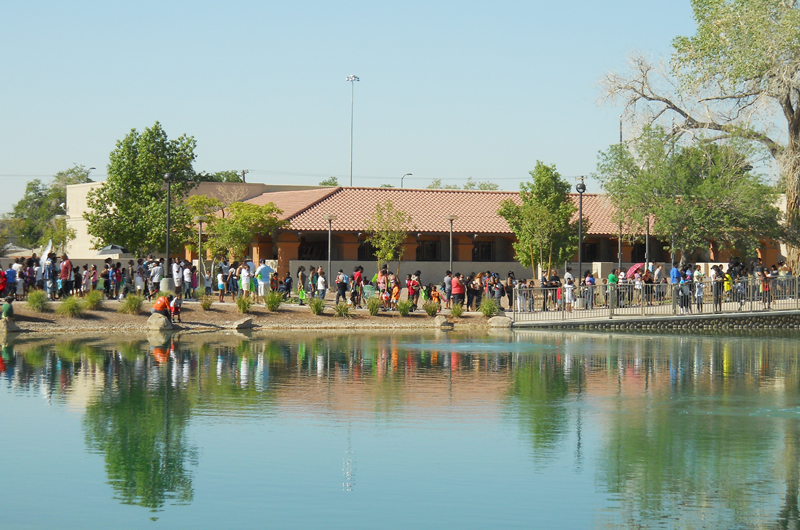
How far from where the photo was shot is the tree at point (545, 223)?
45062 millimetres

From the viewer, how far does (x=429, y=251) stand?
50.0m

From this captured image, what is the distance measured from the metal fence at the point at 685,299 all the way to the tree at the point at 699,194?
7280 millimetres

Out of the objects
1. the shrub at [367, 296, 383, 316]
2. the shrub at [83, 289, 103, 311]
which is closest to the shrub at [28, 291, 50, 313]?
the shrub at [83, 289, 103, 311]

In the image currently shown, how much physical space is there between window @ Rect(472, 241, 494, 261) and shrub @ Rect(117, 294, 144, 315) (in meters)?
24.5

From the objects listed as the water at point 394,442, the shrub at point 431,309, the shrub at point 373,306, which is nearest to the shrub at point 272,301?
the shrub at point 373,306

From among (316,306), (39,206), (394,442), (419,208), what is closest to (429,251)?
(419,208)

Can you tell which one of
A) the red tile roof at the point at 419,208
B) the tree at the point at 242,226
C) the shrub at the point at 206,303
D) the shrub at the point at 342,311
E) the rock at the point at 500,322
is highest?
the red tile roof at the point at 419,208

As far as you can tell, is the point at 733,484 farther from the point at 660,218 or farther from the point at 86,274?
the point at 660,218

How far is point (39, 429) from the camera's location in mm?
12758

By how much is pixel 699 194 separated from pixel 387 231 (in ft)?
48.4

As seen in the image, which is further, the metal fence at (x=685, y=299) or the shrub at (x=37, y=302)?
the metal fence at (x=685, y=299)

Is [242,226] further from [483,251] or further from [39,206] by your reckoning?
[39,206]

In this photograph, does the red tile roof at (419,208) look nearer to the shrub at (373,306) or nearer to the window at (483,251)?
the window at (483,251)

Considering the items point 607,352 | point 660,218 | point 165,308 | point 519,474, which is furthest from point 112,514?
point 660,218
